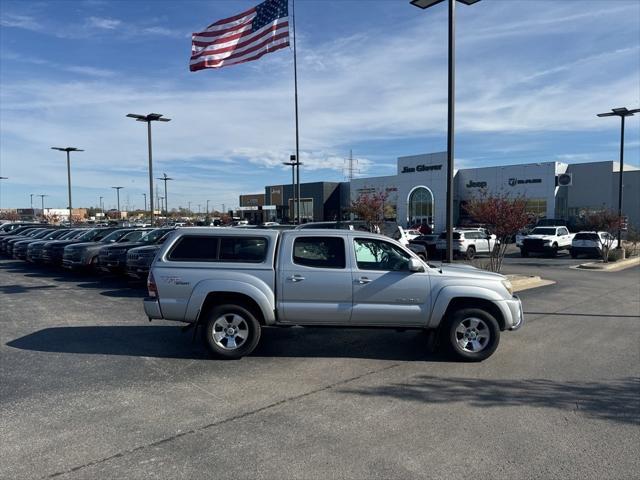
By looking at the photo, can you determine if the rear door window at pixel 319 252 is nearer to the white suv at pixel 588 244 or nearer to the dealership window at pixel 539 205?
the white suv at pixel 588 244

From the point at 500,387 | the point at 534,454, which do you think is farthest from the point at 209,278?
the point at 534,454

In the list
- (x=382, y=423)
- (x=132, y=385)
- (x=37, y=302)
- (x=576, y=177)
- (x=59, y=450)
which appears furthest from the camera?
(x=576, y=177)

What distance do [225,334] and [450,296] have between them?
3.08 m

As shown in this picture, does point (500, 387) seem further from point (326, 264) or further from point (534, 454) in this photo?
point (326, 264)

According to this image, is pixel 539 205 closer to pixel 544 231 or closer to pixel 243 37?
pixel 544 231

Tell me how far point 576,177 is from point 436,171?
14.3 metres

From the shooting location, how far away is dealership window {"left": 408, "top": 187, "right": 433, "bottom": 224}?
193 ft

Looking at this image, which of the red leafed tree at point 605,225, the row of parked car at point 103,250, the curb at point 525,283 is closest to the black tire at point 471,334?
the curb at point 525,283

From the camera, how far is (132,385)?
573cm

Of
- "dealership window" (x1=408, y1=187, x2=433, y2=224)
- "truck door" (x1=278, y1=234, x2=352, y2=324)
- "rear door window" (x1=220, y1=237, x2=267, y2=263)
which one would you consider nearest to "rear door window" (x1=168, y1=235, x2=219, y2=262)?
"rear door window" (x1=220, y1=237, x2=267, y2=263)

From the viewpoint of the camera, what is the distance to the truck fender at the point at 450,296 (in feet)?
22.2

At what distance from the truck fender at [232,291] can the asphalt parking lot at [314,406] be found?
2.15 ft

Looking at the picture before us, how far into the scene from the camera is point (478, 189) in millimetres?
53938

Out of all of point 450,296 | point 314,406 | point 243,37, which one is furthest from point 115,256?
point 314,406
